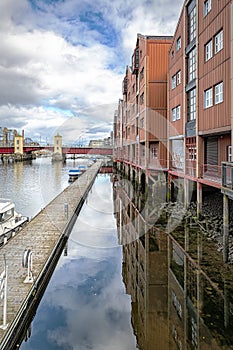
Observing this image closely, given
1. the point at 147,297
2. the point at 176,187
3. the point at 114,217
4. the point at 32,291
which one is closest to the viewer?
the point at 32,291

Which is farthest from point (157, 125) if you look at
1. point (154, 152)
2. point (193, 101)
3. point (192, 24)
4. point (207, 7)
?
point (207, 7)

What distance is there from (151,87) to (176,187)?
1019cm

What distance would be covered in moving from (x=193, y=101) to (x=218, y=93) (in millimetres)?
4411

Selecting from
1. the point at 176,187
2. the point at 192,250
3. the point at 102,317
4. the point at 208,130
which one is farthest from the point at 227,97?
the point at 176,187

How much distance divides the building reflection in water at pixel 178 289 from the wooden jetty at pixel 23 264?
2.93 meters

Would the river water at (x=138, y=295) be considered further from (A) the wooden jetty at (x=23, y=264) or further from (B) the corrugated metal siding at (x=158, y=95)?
(B) the corrugated metal siding at (x=158, y=95)

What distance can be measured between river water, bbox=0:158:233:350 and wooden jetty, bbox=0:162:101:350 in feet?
1.31

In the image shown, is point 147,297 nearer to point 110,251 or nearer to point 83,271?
point 83,271

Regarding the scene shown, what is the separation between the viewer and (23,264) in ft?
29.1

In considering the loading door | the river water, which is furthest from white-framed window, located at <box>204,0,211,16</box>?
the river water

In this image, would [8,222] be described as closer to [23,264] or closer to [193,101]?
[23,264]

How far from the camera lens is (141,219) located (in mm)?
20172

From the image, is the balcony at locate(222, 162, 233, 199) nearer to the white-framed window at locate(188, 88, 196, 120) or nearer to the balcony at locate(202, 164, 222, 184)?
the balcony at locate(202, 164, 222, 184)

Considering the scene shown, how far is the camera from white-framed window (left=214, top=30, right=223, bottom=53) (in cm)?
1480
